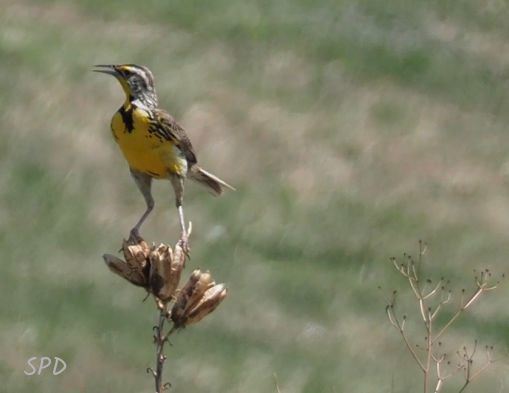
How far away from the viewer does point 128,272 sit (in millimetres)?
5566

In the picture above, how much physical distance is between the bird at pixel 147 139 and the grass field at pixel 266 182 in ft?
21.7

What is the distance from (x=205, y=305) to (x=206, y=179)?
89.5 inches

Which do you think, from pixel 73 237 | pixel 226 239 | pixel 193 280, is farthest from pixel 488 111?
pixel 193 280

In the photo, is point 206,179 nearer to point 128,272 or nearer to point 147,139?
point 147,139

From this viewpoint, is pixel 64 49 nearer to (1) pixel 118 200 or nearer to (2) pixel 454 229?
(1) pixel 118 200

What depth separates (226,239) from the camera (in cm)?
1591

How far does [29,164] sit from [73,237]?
4.46 feet

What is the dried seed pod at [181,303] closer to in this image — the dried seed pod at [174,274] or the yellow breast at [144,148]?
the dried seed pod at [174,274]

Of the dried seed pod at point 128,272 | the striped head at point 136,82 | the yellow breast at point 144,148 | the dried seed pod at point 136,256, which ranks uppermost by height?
the striped head at point 136,82

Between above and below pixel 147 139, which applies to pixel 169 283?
below

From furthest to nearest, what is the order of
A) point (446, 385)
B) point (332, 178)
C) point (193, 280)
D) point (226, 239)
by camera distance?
point (332, 178), point (226, 239), point (446, 385), point (193, 280)

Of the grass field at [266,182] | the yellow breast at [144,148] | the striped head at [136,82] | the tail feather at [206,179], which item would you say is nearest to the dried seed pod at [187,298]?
the yellow breast at [144,148]

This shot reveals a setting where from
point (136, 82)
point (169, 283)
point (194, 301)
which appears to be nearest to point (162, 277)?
point (169, 283)

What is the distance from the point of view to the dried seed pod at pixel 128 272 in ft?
18.1
